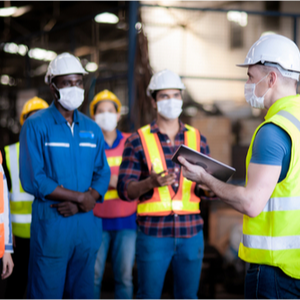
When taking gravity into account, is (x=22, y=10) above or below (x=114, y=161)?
above

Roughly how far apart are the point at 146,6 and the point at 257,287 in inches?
147

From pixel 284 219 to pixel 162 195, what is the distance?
1136 millimetres

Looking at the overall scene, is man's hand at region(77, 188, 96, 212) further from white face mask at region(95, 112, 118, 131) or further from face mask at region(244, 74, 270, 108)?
face mask at region(244, 74, 270, 108)

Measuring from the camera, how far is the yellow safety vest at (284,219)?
5.30 feet

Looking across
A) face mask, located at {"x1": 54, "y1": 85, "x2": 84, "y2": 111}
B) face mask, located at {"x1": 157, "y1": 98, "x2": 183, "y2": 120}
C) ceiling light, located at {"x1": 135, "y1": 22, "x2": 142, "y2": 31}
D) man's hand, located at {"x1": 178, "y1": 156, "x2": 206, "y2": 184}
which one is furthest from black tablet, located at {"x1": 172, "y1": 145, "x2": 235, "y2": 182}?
ceiling light, located at {"x1": 135, "y1": 22, "x2": 142, "y2": 31}

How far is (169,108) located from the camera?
2840 mm

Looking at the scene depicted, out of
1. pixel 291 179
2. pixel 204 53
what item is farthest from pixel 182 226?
pixel 204 53

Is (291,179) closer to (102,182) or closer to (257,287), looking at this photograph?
(257,287)

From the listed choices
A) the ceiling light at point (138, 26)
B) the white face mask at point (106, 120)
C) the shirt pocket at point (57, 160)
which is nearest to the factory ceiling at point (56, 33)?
the ceiling light at point (138, 26)

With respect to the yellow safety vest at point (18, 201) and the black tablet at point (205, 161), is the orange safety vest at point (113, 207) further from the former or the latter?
the black tablet at point (205, 161)

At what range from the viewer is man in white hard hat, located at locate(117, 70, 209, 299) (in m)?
2.57

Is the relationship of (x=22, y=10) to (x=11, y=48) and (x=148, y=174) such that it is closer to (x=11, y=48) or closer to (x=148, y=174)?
(x=11, y=48)

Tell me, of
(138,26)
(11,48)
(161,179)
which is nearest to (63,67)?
(161,179)

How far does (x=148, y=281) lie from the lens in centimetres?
257
